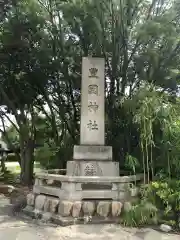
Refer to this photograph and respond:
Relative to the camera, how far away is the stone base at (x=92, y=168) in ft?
22.1

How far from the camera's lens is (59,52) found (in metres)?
10.2

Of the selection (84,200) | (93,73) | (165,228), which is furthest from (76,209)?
(93,73)

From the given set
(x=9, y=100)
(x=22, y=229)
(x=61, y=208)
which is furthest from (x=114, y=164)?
(x=9, y=100)

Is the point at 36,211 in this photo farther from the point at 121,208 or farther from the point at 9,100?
the point at 9,100

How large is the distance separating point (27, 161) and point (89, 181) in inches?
272

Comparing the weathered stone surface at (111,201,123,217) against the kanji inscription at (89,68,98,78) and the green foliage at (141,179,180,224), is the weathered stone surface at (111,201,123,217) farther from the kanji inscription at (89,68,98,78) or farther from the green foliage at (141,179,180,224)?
the kanji inscription at (89,68,98,78)

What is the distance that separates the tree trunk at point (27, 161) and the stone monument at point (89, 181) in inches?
222

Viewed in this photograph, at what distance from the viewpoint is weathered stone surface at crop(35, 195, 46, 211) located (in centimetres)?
602

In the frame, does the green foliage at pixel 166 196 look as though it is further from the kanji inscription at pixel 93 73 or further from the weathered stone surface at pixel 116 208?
the kanji inscription at pixel 93 73

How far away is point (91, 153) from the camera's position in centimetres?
680

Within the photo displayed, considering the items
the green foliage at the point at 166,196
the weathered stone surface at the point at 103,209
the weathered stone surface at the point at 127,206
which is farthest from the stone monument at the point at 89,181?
the green foliage at the point at 166,196

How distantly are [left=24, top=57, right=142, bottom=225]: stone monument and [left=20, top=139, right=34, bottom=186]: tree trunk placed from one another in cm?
565

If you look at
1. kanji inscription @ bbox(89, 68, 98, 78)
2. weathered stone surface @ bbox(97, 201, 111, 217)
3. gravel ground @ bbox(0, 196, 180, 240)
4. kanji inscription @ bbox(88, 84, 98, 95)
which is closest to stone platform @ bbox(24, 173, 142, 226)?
weathered stone surface @ bbox(97, 201, 111, 217)

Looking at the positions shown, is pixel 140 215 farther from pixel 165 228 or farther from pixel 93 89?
pixel 93 89
